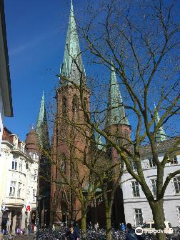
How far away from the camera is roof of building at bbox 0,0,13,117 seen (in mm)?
8180

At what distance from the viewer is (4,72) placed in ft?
35.2

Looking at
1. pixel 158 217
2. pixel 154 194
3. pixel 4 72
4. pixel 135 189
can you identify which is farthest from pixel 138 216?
pixel 4 72

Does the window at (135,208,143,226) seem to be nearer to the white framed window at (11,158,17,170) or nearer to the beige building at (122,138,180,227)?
the beige building at (122,138,180,227)

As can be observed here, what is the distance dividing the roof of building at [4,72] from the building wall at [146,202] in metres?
23.2

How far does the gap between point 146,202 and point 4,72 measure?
2794cm

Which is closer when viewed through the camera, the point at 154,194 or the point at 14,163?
the point at 154,194

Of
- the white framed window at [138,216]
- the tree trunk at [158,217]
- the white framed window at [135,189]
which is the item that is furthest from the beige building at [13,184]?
the tree trunk at [158,217]

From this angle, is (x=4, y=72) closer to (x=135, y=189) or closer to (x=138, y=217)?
(x=135, y=189)

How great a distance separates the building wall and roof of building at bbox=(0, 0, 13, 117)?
2325cm

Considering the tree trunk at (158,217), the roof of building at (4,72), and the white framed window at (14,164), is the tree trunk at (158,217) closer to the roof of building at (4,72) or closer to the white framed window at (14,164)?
the roof of building at (4,72)

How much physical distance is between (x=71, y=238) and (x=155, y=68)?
→ 965cm

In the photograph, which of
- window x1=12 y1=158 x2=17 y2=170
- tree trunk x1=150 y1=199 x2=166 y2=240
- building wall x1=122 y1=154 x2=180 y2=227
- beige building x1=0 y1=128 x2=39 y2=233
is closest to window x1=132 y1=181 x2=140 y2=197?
building wall x1=122 y1=154 x2=180 y2=227

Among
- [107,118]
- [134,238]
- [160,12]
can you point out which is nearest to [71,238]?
[134,238]

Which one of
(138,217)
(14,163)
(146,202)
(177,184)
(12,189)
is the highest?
(14,163)
